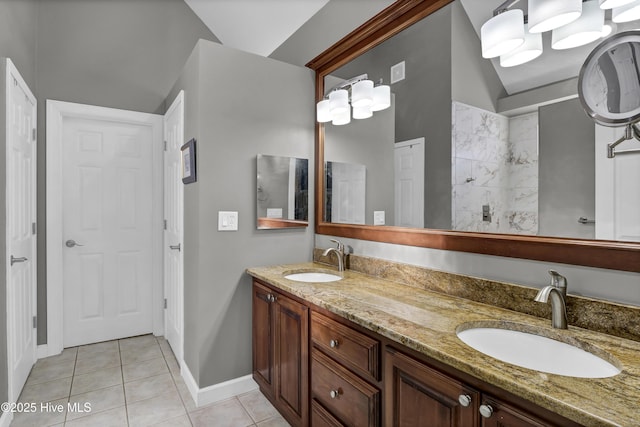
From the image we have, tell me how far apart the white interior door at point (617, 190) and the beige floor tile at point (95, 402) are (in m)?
2.77

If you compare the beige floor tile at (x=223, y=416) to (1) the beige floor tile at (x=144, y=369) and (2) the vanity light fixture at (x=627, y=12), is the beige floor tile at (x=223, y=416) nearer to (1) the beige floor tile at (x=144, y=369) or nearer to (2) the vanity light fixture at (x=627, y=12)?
(1) the beige floor tile at (x=144, y=369)

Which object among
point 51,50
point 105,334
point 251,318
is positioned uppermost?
point 51,50

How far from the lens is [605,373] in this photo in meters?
0.95

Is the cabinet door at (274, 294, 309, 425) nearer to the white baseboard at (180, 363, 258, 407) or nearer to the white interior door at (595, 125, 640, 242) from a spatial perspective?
the white baseboard at (180, 363, 258, 407)

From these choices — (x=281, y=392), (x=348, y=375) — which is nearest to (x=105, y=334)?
(x=281, y=392)

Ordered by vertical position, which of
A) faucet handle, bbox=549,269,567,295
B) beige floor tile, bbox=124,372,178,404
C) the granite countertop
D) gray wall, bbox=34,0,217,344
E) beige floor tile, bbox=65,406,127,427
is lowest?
beige floor tile, bbox=65,406,127,427

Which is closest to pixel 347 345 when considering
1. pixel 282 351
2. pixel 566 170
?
pixel 282 351

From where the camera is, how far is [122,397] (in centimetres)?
227

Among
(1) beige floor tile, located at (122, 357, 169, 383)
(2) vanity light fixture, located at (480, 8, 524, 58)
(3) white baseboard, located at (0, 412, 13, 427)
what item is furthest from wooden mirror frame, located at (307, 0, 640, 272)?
(3) white baseboard, located at (0, 412, 13, 427)

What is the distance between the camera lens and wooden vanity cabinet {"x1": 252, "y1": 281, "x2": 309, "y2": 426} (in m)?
1.71

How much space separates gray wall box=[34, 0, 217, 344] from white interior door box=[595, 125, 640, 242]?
11.4 feet

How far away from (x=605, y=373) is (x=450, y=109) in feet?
3.98

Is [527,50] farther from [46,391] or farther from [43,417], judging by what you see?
[46,391]

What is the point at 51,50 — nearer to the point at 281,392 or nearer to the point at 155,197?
the point at 155,197
